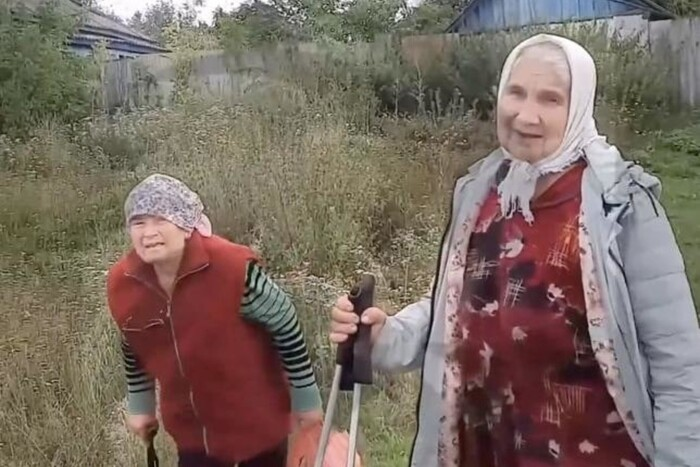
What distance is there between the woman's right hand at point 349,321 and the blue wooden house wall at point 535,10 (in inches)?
528

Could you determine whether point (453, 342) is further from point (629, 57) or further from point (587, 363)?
point (629, 57)

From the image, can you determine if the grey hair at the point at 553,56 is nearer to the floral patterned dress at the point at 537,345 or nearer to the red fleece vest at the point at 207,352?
the floral patterned dress at the point at 537,345

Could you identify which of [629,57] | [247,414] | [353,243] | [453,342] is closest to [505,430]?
[453,342]

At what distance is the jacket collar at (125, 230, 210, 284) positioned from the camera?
87.8 inches

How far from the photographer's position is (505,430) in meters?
1.76

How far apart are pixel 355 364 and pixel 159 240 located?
0.59 metres

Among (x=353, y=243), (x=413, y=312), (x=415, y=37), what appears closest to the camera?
(x=413, y=312)

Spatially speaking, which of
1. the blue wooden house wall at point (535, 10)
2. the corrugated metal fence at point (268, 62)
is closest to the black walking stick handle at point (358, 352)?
the corrugated metal fence at point (268, 62)

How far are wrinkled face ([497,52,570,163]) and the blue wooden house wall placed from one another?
1346cm

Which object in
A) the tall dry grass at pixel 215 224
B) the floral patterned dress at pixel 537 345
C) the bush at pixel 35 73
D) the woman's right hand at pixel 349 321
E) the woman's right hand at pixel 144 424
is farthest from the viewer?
the bush at pixel 35 73

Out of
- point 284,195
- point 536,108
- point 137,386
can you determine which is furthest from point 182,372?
point 284,195

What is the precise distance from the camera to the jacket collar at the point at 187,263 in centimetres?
223

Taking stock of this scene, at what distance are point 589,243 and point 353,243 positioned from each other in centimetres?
424

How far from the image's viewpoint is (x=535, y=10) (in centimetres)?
1703
